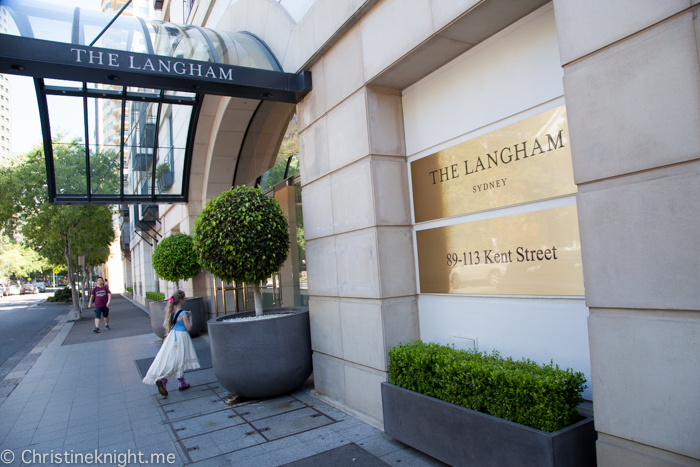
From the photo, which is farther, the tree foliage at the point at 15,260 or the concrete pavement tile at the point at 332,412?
the tree foliage at the point at 15,260

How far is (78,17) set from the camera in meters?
6.52

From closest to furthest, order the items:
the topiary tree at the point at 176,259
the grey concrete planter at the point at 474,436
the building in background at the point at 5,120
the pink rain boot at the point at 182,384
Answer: the grey concrete planter at the point at 474,436
the pink rain boot at the point at 182,384
the topiary tree at the point at 176,259
the building in background at the point at 5,120

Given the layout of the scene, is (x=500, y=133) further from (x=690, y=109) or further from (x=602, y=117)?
(x=690, y=109)

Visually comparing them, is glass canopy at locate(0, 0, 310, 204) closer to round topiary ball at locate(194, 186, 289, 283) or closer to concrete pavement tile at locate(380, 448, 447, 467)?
round topiary ball at locate(194, 186, 289, 283)

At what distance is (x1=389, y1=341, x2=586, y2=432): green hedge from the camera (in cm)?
306

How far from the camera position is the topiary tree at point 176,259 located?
1195 cm

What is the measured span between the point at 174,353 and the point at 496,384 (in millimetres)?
5102

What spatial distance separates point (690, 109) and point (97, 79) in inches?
233

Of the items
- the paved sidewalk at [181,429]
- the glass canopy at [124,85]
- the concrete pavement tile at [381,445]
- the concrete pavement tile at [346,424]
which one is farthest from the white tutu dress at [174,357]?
the glass canopy at [124,85]

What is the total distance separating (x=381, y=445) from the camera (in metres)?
4.41

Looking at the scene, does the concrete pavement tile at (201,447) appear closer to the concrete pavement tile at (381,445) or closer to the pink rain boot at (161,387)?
the concrete pavement tile at (381,445)

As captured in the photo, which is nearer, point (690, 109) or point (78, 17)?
point (690, 109)

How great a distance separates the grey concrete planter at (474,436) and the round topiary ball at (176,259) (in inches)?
352

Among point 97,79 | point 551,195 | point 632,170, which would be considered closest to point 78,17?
point 97,79
